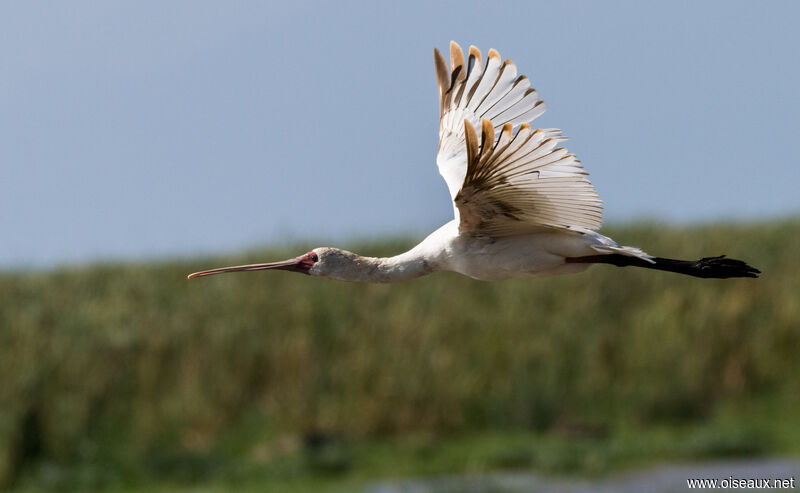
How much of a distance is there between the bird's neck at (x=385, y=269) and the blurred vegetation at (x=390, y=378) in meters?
9.62

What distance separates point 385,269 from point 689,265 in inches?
32.5

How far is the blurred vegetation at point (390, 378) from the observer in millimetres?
12406

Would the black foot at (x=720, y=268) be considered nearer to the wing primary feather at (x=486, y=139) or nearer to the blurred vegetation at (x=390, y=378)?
the wing primary feather at (x=486, y=139)

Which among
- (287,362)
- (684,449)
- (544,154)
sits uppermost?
(544,154)

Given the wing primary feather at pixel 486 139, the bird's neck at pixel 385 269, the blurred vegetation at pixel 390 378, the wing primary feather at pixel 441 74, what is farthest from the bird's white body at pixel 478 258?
the blurred vegetation at pixel 390 378

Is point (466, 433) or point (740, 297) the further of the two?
point (740, 297)

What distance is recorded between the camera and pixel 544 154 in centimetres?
229

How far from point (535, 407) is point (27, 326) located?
22.2 ft

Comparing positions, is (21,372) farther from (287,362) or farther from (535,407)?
(535,407)

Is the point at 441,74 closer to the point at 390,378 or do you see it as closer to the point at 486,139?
the point at 486,139

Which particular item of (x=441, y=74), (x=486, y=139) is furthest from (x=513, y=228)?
(x=441, y=74)

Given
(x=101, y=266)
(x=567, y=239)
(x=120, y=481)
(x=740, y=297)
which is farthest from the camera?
(x=101, y=266)

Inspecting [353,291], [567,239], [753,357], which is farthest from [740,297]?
[567,239]

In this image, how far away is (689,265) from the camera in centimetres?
275
